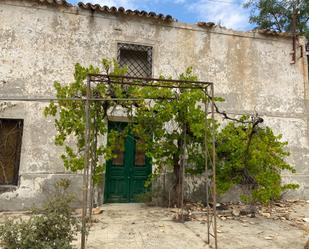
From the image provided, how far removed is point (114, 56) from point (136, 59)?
Answer: 675mm

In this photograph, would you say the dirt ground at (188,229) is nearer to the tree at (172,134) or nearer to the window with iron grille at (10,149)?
the tree at (172,134)

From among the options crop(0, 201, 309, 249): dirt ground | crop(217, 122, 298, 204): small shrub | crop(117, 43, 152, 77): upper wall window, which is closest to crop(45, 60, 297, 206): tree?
crop(217, 122, 298, 204): small shrub

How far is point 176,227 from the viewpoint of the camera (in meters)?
5.11

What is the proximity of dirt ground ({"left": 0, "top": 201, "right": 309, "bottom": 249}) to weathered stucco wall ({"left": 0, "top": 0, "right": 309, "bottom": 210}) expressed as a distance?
4.71ft

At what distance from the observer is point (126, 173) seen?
713cm

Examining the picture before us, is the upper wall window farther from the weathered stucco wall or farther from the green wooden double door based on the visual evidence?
the green wooden double door

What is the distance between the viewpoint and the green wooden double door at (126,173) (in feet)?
23.0

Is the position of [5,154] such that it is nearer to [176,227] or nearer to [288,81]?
[176,227]

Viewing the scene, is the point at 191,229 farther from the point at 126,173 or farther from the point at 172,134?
the point at 126,173

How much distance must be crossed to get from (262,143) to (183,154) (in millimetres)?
1759

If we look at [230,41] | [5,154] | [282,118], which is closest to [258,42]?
[230,41]

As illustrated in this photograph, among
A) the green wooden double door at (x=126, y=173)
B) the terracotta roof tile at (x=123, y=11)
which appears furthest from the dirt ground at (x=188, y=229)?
the terracotta roof tile at (x=123, y=11)

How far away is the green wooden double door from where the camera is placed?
7.02m

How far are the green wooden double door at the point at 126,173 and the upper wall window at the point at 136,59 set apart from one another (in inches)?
56.8
